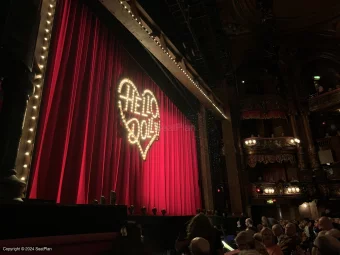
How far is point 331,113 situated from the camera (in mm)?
20438

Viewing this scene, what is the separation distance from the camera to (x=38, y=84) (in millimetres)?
3270

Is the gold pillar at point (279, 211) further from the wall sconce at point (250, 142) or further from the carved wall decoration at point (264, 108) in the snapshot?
the carved wall decoration at point (264, 108)

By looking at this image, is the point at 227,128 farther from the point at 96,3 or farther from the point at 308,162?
the point at 308,162

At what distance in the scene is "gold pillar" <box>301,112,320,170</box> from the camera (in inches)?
717

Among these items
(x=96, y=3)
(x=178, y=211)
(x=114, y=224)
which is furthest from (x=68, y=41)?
(x=178, y=211)

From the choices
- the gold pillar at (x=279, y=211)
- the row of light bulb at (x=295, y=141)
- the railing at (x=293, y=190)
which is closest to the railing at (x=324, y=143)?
the row of light bulb at (x=295, y=141)

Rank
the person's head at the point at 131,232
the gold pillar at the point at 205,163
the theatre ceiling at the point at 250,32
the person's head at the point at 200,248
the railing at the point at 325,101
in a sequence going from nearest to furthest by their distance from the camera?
1. the person's head at the point at 200,248
2. the person's head at the point at 131,232
3. the theatre ceiling at the point at 250,32
4. the gold pillar at the point at 205,163
5. the railing at the point at 325,101

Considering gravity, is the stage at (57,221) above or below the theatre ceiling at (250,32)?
below

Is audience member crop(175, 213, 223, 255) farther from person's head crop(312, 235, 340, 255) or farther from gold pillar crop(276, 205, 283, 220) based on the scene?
gold pillar crop(276, 205, 283, 220)

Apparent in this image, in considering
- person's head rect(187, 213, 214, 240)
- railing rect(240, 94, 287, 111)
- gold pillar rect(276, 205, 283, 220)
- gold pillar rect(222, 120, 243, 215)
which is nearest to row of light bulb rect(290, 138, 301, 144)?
railing rect(240, 94, 287, 111)

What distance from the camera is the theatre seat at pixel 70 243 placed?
152cm

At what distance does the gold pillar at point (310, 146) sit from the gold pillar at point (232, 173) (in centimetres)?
979

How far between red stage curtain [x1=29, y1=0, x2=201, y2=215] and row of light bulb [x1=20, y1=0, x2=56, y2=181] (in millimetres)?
208

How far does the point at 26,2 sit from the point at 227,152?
10.9 metres
